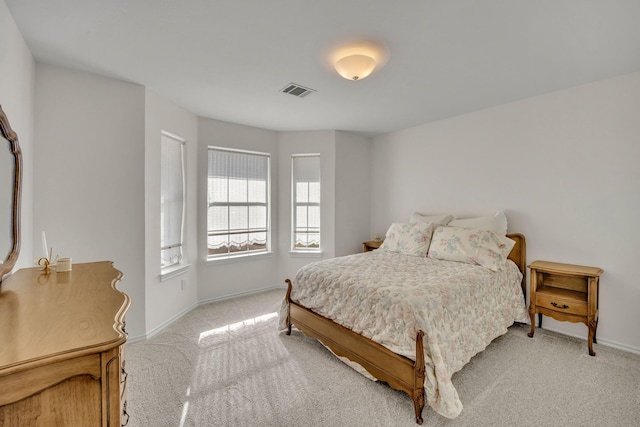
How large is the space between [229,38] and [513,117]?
10.2 feet

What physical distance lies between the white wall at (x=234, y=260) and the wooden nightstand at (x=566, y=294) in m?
3.36

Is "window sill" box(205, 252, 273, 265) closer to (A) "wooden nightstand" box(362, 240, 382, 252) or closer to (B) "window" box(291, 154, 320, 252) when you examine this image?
(B) "window" box(291, 154, 320, 252)

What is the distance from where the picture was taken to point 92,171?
2.59m

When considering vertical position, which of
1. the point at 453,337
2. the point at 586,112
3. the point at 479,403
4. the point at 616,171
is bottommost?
the point at 479,403

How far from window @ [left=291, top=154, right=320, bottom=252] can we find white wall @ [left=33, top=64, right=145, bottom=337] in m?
2.25

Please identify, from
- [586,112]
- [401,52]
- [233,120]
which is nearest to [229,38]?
[401,52]

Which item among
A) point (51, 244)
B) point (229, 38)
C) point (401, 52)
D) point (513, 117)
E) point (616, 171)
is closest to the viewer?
point (229, 38)

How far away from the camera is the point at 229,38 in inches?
79.2

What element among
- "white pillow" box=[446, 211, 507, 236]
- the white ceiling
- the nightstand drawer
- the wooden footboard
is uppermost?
the white ceiling

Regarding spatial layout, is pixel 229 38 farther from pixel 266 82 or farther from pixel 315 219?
pixel 315 219

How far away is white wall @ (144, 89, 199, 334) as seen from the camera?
9.56ft

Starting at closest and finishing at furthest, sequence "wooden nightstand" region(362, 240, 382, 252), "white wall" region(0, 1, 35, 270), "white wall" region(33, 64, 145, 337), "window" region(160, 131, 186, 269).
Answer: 1. "white wall" region(0, 1, 35, 270)
2. "white wall" region(33, 64, 145, 337)
3. "window" region(160, 131, 186, 269)
4. "wooden nightstand" region(362, 240, 382, 252)

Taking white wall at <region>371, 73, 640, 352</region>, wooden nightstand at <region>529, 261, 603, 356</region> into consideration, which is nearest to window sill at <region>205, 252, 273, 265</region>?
white wall at <region>371, 73, 640, 352</region>

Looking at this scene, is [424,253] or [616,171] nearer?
[616,171]
